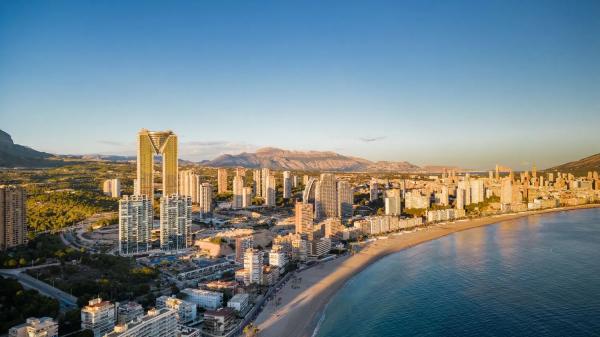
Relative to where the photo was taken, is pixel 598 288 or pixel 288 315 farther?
pixel 598 288

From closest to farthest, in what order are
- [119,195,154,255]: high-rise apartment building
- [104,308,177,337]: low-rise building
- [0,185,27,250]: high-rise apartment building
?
[104,308,177,337]: low-rise building, [0,185,27,250]: high-rise apartment building, [119,195,154,255]: high-rise apartment building

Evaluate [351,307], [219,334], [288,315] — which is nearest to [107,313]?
[219,334]

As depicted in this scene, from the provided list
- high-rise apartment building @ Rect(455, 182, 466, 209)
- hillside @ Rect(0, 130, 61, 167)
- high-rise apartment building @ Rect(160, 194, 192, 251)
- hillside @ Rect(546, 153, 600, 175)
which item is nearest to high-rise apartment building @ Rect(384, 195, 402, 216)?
high-rise apartment building @ Rect(455, 182, 466, 209)

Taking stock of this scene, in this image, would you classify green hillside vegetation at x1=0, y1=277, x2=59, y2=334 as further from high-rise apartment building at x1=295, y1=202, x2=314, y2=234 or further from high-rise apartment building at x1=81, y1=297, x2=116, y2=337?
high-rise apartment building at x1=295, y1=202, x2=314, y2=234

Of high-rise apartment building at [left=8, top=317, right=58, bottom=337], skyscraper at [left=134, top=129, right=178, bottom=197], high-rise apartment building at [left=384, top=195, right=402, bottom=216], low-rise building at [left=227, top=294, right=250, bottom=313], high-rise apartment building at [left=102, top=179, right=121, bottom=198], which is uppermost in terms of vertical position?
skyscraper at [left=134, top=129, right=178, bottom=197]

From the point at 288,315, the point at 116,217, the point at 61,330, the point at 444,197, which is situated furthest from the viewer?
the point at 444,197

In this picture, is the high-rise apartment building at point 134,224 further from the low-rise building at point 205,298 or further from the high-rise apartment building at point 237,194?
the high-rise apartment building at point 237,194

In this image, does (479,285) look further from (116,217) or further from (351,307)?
(116,217)

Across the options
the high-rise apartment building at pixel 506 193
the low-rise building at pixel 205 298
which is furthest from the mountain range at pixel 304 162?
the low-rise building at pixel 205 298
